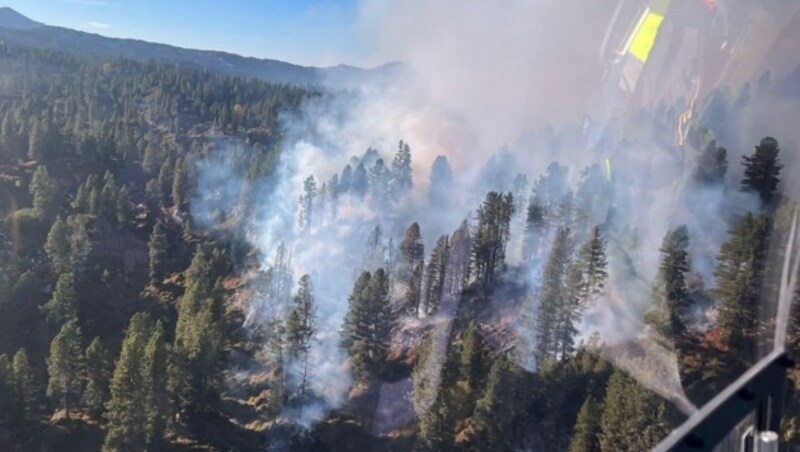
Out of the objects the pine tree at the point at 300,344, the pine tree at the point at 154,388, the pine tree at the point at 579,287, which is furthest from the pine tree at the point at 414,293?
the pine tree at the point at 154,388

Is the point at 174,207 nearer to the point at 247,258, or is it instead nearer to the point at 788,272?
the point at 247,258

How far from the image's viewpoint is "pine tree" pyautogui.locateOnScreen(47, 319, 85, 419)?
28.8 m

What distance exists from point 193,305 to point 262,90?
9957 cm

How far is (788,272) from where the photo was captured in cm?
507

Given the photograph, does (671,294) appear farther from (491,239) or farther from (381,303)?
(491,239)

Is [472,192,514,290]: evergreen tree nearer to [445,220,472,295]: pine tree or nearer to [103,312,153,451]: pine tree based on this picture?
[445,220,472,295]: pine tree

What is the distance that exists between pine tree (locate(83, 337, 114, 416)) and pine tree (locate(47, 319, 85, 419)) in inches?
19.0

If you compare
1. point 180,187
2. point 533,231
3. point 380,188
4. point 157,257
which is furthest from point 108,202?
point 533,231

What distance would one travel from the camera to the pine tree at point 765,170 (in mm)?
26953

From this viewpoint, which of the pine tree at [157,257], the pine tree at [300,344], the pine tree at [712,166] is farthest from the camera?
the pine tree at [157,257]

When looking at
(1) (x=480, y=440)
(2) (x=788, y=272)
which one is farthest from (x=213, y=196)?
(2) (x=788, y=272)

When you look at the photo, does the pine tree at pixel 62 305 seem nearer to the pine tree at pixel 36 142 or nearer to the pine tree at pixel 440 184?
the pine tree at pixel 440 184

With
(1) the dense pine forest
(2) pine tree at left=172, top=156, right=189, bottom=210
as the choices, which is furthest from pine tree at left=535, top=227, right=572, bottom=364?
(2) pine tree at left=172, top=156, right=189, bottom=210

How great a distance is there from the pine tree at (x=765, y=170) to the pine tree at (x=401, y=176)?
3233 cm
